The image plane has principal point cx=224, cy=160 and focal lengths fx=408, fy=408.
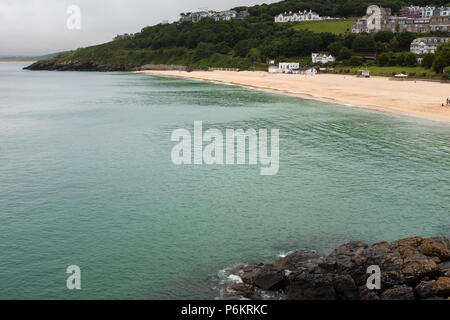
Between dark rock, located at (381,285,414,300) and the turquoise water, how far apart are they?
15.6 feet

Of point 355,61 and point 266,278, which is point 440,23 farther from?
point 266,278

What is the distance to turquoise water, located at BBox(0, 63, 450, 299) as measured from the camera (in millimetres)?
16656

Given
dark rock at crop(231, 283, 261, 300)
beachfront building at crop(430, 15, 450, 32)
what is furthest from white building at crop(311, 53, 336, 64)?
dark rock at crop(231, 283, 261, 300)

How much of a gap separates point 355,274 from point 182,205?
37.8 ft

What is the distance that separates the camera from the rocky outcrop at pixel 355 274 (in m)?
14.0

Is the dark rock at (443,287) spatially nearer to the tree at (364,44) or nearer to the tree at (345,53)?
the tree at (345,53)

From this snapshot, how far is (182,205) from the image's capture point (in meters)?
23.7

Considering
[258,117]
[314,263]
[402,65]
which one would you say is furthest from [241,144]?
[402,65]

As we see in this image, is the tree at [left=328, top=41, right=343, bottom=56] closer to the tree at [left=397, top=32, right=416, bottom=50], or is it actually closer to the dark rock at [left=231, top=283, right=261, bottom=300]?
the tree at [left=397, top=32, right=416, bottom=50]

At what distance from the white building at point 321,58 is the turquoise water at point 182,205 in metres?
103

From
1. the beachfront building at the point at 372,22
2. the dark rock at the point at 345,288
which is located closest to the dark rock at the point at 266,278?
the dark rock at the point at 345,288

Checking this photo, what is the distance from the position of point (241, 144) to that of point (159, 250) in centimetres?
2243

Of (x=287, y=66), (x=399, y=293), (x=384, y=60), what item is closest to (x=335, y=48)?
(x=287, y=66)

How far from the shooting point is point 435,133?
4306 centimetres
